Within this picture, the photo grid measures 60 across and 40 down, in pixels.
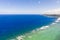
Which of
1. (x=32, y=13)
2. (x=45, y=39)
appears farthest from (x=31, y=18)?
(x=45, y=39)

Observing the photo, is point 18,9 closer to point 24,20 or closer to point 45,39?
point 24,20

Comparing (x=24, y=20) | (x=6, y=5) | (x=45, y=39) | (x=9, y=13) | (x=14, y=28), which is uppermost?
(x=6, y=5)

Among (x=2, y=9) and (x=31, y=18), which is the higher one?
(x=2, y=9)

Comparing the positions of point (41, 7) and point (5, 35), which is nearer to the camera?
point (5, 35)
